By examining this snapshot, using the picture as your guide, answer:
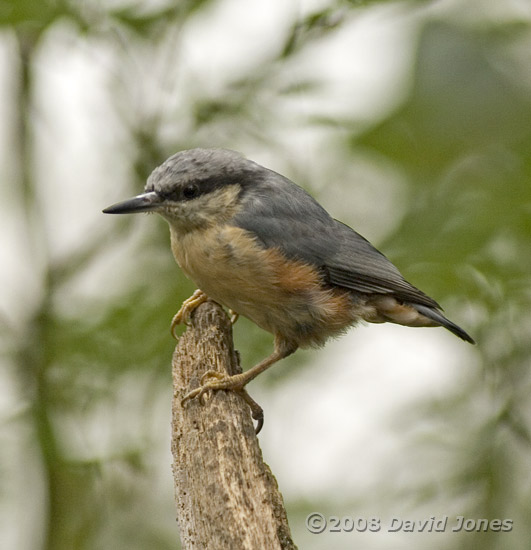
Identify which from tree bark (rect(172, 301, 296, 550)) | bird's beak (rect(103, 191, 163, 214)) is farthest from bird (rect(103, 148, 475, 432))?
tree bark (rect(172, 301, 296, 550))

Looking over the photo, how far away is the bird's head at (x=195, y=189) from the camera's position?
297 cm

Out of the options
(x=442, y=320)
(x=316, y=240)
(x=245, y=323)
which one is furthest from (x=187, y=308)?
(x=442, y=320)

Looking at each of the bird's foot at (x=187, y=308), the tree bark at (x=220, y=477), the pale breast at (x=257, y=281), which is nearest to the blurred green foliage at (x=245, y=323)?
the bird's foot at (x=187, y=308)

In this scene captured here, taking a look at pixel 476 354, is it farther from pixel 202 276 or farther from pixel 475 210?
pixel 202 276

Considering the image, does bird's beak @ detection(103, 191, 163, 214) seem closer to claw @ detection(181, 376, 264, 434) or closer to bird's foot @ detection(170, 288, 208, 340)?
bird's foot @ detection(170, 288, 208, 340)

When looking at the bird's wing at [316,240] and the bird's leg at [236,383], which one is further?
the bird's wing at [316,240]

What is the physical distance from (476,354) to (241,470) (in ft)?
4.28

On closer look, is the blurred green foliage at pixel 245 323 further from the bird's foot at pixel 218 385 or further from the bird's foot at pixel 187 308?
the bird's foot at pixel 218 385

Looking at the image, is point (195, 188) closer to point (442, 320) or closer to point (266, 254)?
point (266, 254)

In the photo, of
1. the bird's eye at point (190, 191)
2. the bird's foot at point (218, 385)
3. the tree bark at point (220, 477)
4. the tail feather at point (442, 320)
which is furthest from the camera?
the tail feather at point (442, 320)

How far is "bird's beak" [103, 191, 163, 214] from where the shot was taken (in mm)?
2916

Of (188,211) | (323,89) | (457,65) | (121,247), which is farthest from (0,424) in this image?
(457,65)

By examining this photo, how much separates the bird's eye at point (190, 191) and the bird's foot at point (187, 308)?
0.39 m

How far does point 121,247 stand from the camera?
3.65 meters
